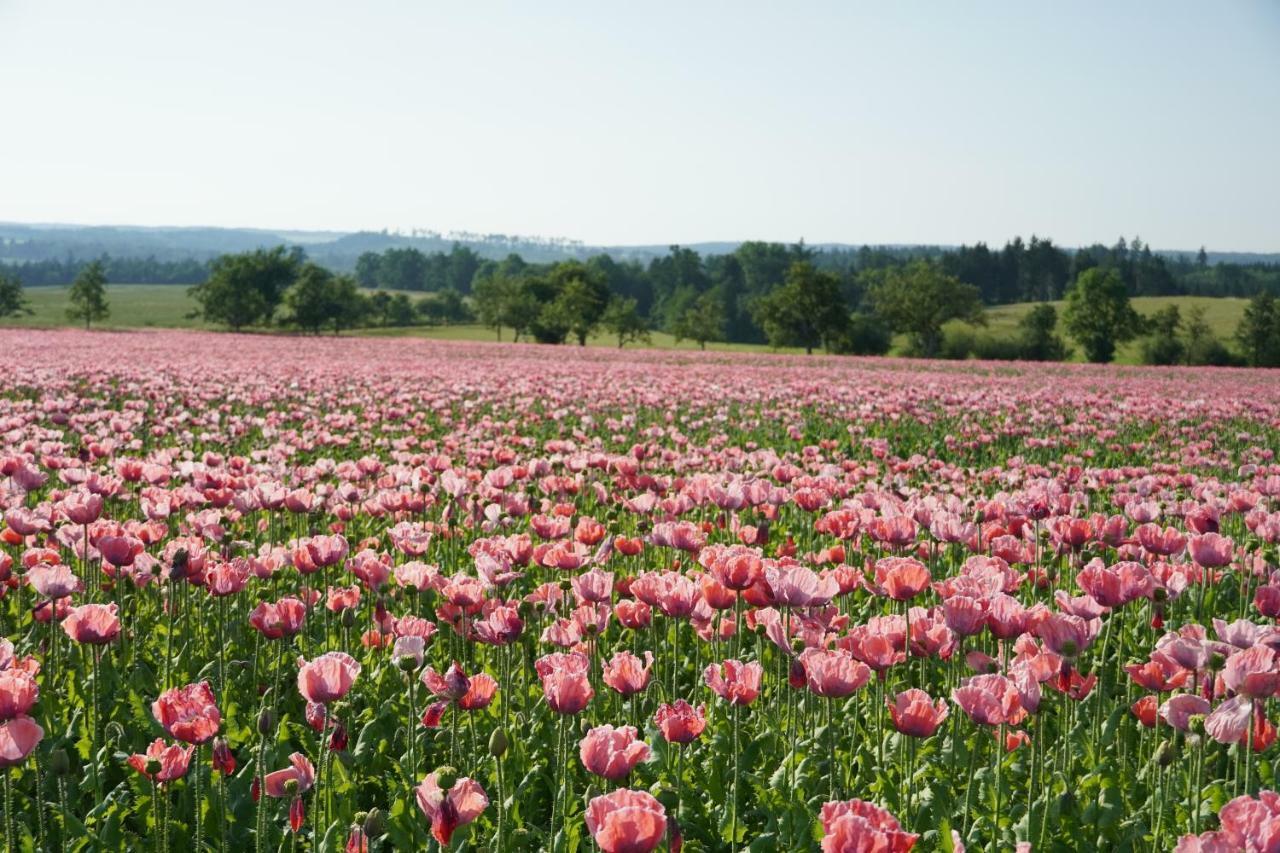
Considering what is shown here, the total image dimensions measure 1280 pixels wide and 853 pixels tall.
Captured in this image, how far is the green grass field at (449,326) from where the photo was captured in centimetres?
8862

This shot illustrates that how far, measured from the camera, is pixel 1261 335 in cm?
7581

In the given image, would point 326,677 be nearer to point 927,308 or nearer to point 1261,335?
point 927,308

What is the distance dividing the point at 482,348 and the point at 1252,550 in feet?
132

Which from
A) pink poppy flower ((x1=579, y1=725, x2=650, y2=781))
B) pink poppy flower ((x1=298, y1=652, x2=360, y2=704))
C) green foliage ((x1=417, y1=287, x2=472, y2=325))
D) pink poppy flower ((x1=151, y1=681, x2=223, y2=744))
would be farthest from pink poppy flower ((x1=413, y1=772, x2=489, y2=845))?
green foliage ((x1=417, y1=287, x2=472, y2=325))

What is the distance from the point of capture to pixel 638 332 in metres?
84.3

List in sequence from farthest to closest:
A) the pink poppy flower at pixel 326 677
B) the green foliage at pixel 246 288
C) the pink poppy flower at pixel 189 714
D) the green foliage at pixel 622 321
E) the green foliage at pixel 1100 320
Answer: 1. the green foliage at pixel 1100 320
2. the green foliage at pixel 622 321
3. the green foliage at pixel 246 288
4. the pink poppy flower at pixel 326 677
5. the pink poppy flower at pixel 189 714

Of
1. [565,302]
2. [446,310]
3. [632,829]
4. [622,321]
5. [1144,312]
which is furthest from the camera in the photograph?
[446,310]

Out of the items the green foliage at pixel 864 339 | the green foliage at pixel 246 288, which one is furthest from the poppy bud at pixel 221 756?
the green foliage at pixel 246 288

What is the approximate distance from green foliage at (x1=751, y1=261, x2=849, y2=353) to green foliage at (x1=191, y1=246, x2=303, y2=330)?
38791 millimetres

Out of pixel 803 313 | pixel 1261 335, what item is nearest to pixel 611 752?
pixel 803 313

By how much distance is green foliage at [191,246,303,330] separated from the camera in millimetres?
78562

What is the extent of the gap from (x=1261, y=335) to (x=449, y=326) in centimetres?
7633

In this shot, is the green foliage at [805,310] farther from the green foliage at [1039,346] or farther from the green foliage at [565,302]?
the green foliage at [1039,346]

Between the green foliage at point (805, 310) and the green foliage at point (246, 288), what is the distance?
127 feet
